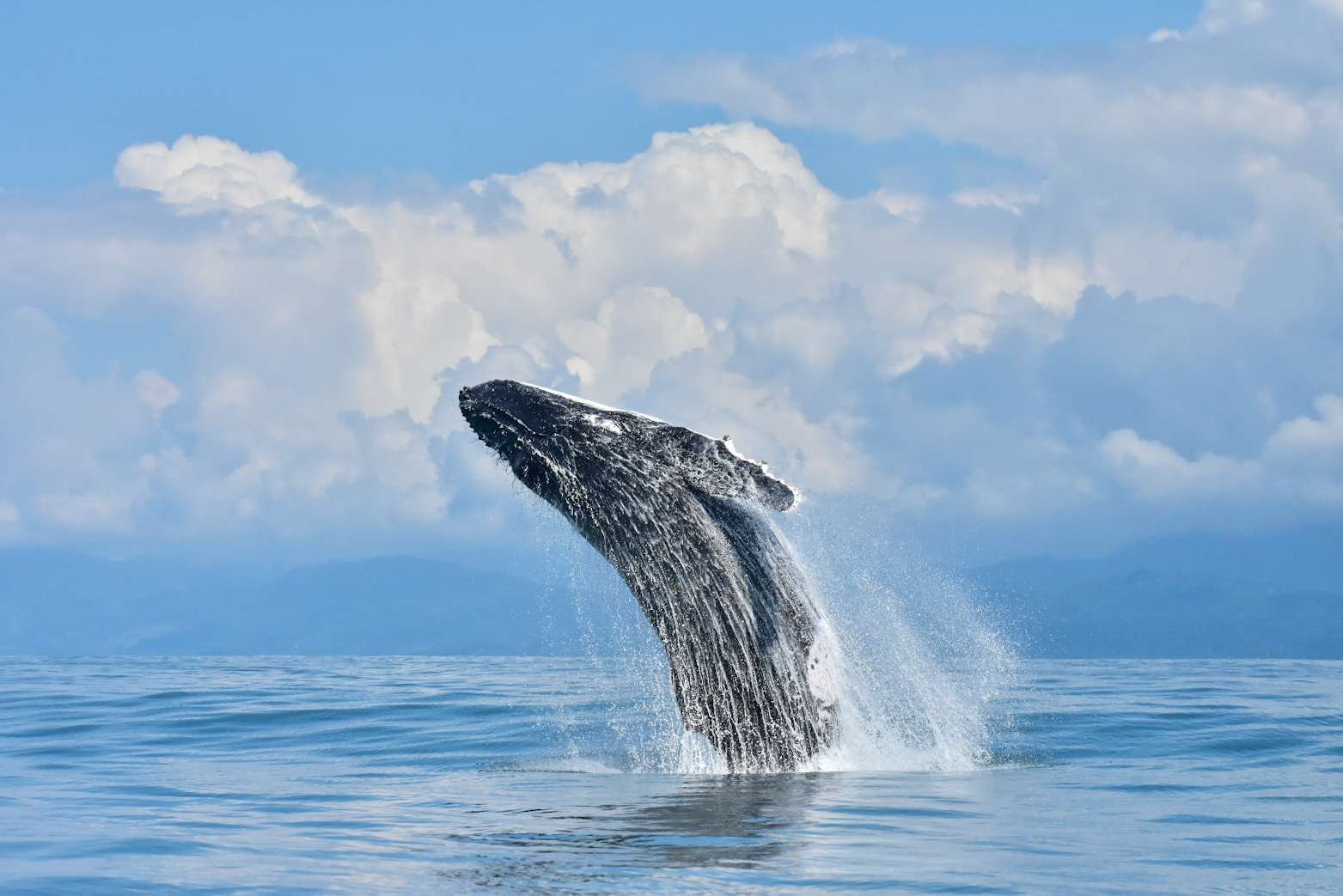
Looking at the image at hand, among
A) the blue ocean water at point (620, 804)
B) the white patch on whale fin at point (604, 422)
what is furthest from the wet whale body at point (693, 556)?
the blue ocean water at point (620, 804)

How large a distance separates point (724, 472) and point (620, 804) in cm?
261

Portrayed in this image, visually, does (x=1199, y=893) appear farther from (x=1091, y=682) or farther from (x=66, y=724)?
(x=1091, y=682)

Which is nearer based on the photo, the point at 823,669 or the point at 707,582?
the point at 707,582

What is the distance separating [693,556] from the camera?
12.3 metres

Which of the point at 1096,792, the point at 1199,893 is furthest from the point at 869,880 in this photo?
the point at 1096,792

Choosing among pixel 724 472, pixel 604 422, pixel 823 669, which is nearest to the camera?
pixel 724 472

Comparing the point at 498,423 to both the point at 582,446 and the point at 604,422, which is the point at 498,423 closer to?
the point at 582,446

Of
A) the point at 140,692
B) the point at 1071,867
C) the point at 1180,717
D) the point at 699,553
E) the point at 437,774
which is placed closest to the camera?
the point at 1071,867

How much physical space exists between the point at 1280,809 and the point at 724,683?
434 centimetres

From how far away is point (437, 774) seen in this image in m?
13.2

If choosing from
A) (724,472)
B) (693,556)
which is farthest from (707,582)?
(724,472)

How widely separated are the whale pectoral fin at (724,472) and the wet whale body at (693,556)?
0.01 m

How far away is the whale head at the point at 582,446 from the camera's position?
11766 mm

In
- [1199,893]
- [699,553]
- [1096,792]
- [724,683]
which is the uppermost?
[699,553]
